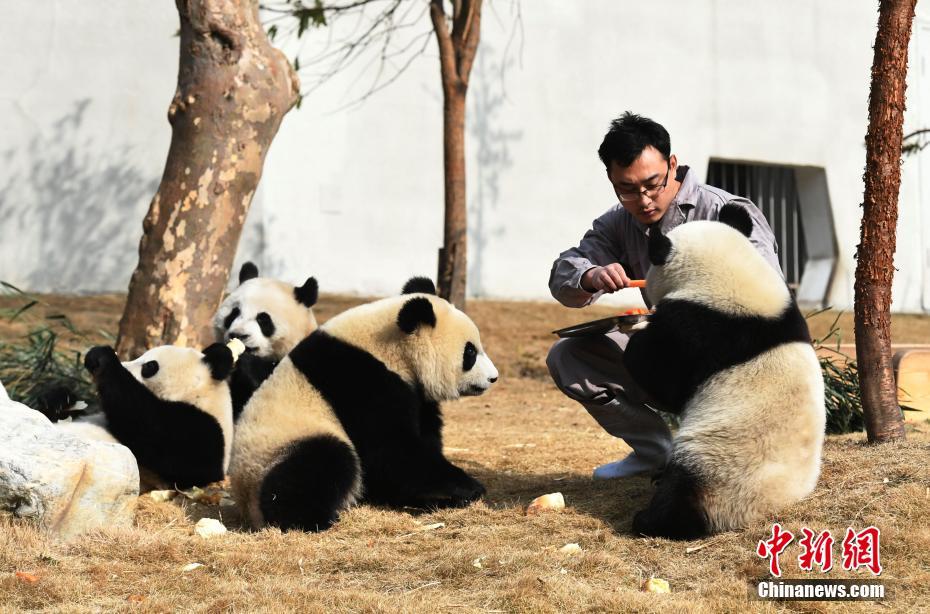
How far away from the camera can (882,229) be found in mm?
4332

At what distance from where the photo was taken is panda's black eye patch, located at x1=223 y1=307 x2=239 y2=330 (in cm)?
499

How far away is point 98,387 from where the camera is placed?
421 centimetres

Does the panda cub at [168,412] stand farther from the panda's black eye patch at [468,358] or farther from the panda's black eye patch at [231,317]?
the panda's black eye patch at [468,358]

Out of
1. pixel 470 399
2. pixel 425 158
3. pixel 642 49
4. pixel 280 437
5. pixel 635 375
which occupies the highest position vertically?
pixel 642 49

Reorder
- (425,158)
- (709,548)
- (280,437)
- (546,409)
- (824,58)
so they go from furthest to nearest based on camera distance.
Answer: (824,58)
(425,158)
(546,409)
(280,437)
(709,548)

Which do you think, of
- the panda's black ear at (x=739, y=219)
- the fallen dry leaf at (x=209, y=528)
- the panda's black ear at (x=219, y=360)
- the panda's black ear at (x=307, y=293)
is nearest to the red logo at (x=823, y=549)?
the panda's black ear at (x=739, y=219)

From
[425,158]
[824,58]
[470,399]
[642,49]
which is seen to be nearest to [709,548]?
[470,399]

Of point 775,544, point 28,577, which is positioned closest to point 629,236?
point 775,544

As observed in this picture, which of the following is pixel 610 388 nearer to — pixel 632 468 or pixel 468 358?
pixel 632 468

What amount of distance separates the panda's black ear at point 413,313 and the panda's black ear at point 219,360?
881mm

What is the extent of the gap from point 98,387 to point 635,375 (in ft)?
7.25

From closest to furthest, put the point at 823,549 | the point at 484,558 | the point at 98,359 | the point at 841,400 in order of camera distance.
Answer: the point at 823,549 < the point at 484,558 < the point at 98,359 < the point at 841,400

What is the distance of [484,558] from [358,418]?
0.90m

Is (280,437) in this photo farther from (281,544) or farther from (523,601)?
(523,601)
